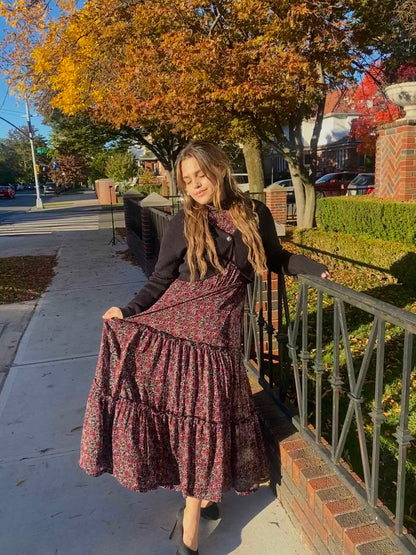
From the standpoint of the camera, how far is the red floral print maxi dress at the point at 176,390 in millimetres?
1909

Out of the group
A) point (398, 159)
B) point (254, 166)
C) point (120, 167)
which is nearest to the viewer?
point (398, 159)

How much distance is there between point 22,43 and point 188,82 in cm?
628

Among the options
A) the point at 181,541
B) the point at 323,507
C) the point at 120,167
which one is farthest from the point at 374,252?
the point at 120,167

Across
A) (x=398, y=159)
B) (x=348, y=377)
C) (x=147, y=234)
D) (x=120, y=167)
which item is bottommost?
(x=348, y=377)

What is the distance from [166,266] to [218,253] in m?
0.23

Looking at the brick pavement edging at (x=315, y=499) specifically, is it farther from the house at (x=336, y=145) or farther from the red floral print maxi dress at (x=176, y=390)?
Result: the house at (x=336, y=145)

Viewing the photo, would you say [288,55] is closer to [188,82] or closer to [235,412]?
[188,82]

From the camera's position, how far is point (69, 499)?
244 cm

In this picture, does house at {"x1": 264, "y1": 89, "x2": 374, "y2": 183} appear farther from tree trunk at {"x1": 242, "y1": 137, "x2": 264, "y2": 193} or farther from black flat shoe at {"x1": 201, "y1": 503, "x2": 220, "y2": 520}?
black flat shoe at {"x1": 201, "y1": 503, "x2": 220, "y2": 520}

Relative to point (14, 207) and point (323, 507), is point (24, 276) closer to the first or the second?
point (323, 507)

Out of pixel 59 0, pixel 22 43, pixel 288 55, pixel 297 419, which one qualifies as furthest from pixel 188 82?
pixel 297 419

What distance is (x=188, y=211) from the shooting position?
1.89m

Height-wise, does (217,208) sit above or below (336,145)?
below

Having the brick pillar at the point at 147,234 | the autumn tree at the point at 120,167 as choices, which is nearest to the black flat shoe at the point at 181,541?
the brick pillar at the point at 147,234
